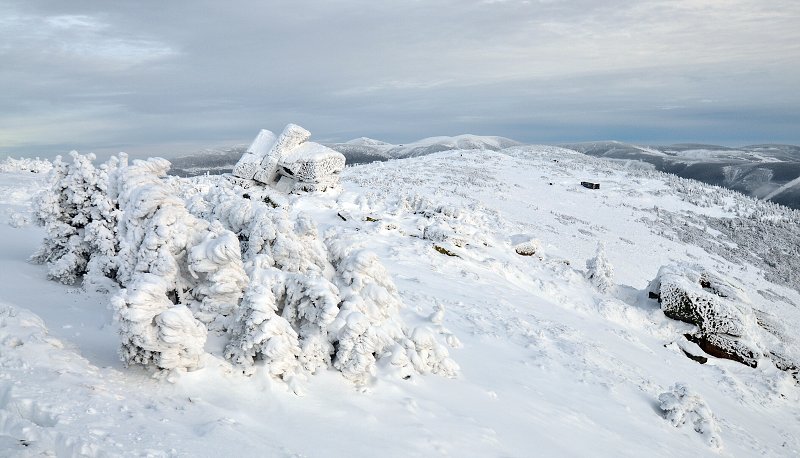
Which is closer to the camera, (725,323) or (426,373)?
Answer: (426,373)

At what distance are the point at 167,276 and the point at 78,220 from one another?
4047mm

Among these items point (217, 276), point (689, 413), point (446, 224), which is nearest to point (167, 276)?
point (217, 276)

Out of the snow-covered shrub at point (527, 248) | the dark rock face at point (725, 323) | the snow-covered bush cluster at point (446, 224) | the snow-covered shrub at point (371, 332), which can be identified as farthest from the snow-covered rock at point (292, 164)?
the snow-covered shrub at point (371, 332)

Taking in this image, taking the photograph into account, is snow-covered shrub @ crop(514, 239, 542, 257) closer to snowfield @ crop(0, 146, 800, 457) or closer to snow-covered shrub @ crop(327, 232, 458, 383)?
snowfield @ crop(0, 146, 800, 457)

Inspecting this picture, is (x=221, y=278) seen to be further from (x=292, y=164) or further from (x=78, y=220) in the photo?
(x=292, y=164)

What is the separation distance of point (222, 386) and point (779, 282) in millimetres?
43950

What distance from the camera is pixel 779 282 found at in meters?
35.9

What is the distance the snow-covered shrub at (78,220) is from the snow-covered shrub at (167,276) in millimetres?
568

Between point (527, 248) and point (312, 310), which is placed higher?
point (312, 310)

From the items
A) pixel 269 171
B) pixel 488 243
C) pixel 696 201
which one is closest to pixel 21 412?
pixel 488 243

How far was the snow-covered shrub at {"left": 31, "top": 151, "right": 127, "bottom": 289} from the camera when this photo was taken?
923 centimetres

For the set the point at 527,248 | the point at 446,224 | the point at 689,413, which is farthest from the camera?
the point at 446,224

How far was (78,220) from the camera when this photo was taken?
9.96 meters

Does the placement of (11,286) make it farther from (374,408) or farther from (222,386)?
(374,408)
